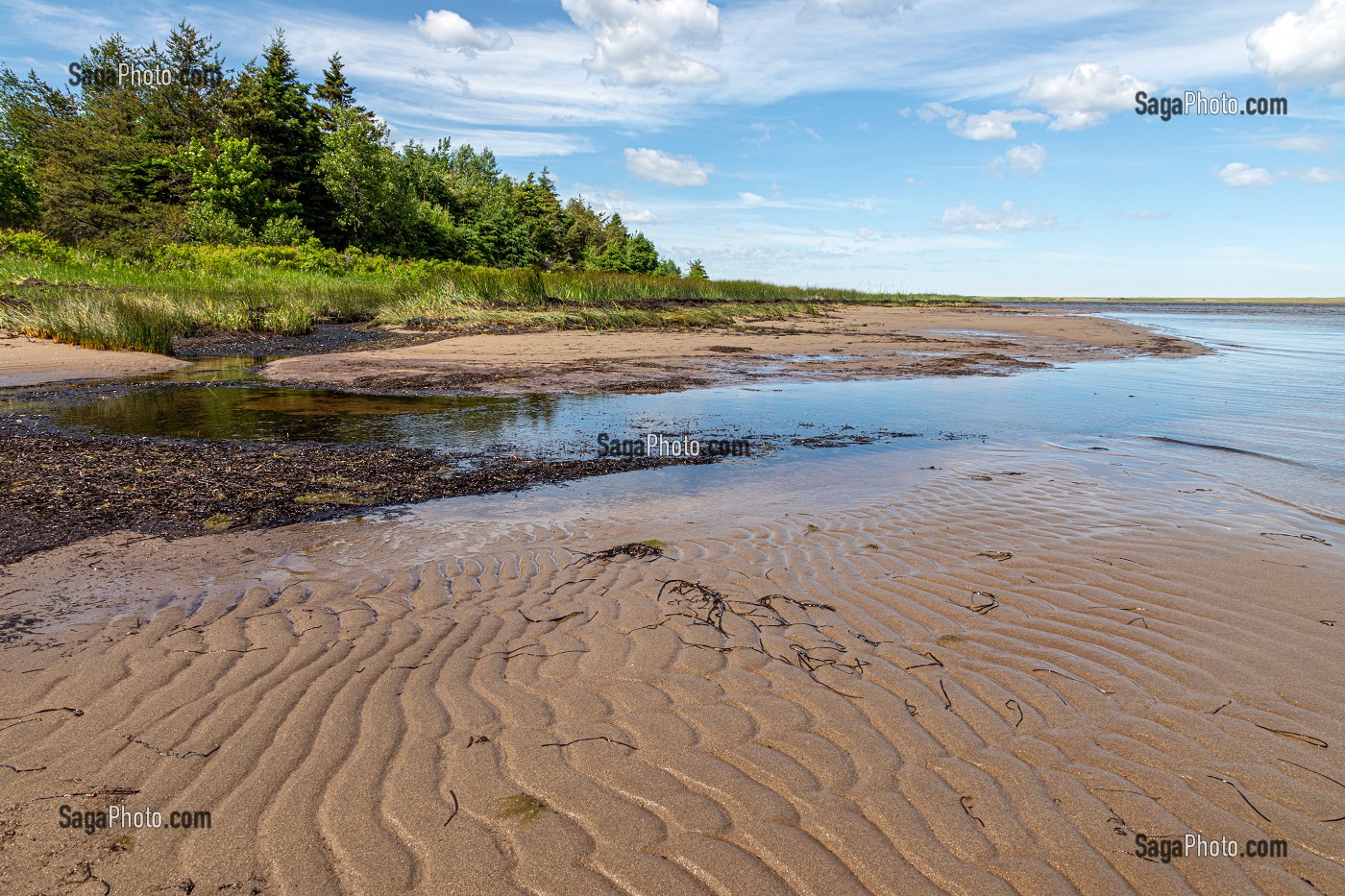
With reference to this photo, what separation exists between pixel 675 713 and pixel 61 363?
16369mm

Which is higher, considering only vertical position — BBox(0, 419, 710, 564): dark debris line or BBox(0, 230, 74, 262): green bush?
BBox(0, 230, 74, 262): green bush

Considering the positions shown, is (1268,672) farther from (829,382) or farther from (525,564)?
(829,382)

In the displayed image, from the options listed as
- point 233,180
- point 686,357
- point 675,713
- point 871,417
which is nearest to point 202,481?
point 675,713

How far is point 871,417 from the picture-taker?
35.1 ft

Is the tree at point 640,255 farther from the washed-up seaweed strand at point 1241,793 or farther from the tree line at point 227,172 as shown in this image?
the washed-up seaweed strand at point 1241,793

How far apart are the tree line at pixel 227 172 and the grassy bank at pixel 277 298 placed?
599 cm

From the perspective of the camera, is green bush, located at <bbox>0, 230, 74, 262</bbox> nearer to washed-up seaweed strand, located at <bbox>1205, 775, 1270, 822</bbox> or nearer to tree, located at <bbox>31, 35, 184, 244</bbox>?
tree, located at <bbox>31, 35, 184, 244</bbox>

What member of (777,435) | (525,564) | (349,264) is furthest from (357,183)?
(525,564)

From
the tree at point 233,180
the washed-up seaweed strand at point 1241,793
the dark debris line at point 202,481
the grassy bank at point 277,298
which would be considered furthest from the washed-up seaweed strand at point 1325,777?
the tree at point 233,180

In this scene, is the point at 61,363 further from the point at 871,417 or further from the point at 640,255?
the point at 640,255

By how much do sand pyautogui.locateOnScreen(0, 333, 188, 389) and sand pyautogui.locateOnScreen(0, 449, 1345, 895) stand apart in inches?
431

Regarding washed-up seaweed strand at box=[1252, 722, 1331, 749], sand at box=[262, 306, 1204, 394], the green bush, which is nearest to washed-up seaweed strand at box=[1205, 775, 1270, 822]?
washed-up seaweed strand at box=[1252, 722, 1331, 749]

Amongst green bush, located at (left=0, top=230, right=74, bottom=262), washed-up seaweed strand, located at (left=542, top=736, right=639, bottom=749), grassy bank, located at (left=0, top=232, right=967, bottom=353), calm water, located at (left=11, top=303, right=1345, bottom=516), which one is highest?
green bush, located at (left=0, top=230, right=74, bottom=262)

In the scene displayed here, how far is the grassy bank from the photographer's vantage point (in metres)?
16.6
